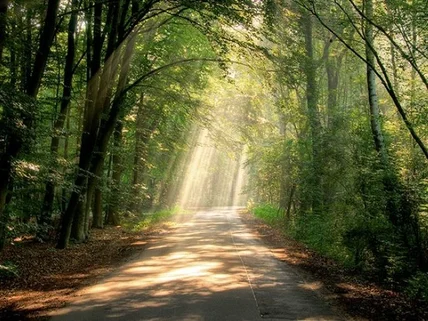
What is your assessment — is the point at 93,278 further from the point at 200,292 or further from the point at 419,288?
the point at 419,288

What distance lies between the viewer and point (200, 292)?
26.8ft

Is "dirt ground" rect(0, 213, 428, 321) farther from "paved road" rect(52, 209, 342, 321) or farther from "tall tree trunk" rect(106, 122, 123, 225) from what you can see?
"tall tree trunk" rect(106, 122, 123, 225)

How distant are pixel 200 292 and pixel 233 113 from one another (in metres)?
15.6

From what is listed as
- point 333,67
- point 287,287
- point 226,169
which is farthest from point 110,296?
point 226,169

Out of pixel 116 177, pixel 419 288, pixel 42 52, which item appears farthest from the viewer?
pixel 116 177

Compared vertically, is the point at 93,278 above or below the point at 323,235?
below

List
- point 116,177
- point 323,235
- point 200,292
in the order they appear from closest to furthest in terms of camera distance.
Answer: point 200,292, point 323,235, point 116,177

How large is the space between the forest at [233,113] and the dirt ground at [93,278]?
64 centimetres

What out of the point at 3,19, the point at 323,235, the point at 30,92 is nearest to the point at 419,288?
the point at 323,235

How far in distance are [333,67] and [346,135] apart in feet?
34.4

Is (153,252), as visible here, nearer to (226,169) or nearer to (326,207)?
(326,207)

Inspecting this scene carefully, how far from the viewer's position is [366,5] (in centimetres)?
1208

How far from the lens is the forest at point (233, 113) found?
32.3 ft

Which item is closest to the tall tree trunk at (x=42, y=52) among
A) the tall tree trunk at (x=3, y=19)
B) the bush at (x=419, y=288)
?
the tall tree trunk at (x=3, y=19)
